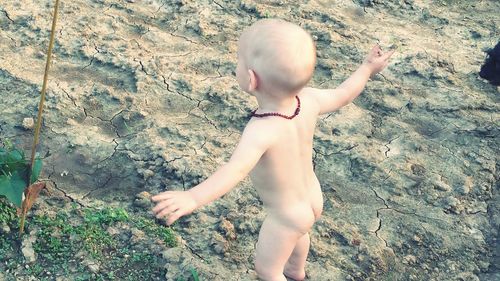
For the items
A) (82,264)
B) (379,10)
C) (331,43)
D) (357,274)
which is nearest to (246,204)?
(357,274)

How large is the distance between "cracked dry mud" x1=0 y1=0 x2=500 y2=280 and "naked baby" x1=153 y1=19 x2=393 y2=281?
466 millimetres

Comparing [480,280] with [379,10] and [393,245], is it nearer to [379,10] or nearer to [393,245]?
[393,245]

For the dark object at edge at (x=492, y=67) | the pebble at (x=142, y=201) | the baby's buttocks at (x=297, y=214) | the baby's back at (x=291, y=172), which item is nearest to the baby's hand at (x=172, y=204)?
the baby's back at (x=291, y=172)

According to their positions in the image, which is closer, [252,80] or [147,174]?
[252,80]

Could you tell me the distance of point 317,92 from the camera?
2428 mm

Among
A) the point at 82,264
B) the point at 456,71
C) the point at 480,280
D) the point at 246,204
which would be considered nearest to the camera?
the point at 82,264

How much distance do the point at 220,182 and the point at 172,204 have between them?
176mm

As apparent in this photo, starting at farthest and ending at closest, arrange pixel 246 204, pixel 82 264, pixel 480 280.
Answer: pixel 246 204, pixel 480 280, pixel 82 264

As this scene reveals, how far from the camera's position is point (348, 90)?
8.28ft

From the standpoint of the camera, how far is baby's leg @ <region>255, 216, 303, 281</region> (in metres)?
2.39

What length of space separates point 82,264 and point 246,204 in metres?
0.76

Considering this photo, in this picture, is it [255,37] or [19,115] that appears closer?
[255,37]

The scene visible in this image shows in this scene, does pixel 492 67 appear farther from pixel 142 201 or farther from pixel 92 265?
pixel 92 265

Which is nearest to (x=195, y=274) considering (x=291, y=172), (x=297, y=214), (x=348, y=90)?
(x=297, y=214)
